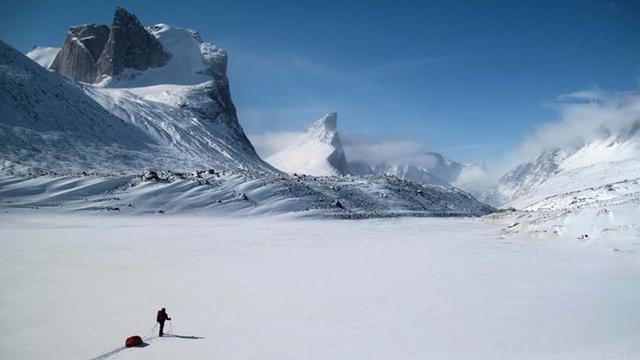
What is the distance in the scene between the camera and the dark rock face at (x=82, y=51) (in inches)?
7416

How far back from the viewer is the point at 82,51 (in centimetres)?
19175

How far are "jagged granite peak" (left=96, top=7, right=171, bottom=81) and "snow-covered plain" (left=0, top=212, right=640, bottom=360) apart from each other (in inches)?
6588

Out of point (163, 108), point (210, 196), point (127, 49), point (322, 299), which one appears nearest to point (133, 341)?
point (322, 299)

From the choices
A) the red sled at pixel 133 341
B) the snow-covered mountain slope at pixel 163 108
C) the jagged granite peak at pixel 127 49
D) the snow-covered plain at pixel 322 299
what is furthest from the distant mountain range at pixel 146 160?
the red sled at pixel 133 341

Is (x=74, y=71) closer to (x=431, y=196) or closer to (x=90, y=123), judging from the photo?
(x=90, y=123)

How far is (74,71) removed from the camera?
627ft

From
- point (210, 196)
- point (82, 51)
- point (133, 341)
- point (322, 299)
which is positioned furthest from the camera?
point (82, 51)

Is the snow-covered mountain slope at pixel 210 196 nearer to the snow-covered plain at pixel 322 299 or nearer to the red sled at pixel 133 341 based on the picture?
the snow-covered plain at pixel 322 299

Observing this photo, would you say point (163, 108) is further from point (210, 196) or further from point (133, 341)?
point (133, 341)

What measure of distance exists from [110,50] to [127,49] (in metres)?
6.46

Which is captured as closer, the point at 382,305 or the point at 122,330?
the point at 122,330

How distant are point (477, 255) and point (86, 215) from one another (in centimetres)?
4245

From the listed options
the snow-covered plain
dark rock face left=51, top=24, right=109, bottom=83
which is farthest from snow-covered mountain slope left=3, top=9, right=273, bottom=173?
the snow-covered plain

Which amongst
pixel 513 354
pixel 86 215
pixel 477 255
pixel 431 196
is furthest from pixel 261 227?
pixel 431 196
